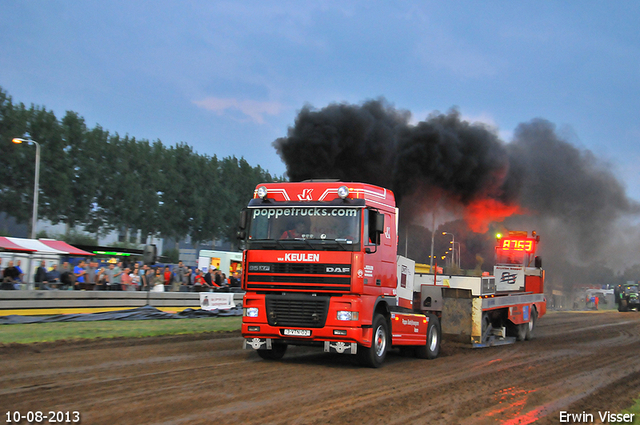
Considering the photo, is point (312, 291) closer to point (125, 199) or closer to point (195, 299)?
point (195, 299)

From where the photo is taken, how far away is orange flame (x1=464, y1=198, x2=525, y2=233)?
1128 inches

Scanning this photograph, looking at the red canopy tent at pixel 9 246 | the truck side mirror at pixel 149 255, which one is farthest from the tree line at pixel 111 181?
the truck side mirror at pixel 149 255

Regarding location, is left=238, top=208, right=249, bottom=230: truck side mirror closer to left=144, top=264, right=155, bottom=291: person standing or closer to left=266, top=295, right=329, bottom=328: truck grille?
left=266, top=295, right=329, bottom=328: truck grille

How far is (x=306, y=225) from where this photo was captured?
33.1 feet

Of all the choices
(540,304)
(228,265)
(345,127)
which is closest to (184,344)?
(540,304)

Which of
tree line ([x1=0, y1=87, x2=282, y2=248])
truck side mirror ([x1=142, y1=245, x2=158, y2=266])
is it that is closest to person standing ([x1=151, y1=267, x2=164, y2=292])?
truck side mirror ([x1=142, y1=245, x2=158, y2=266])

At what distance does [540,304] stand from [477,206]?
9.23 meters

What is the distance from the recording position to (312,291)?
9797mm

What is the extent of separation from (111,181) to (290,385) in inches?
1596

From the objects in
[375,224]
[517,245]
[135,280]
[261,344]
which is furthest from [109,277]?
[517,245]

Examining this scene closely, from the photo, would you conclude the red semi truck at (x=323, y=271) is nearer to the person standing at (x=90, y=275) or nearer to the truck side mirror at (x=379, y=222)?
the truck side mirror at (x=379, y=222)

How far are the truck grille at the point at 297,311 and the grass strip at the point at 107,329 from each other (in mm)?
4960

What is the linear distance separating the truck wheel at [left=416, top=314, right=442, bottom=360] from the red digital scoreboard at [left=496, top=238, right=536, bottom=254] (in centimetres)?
975

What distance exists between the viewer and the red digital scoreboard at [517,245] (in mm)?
21500
